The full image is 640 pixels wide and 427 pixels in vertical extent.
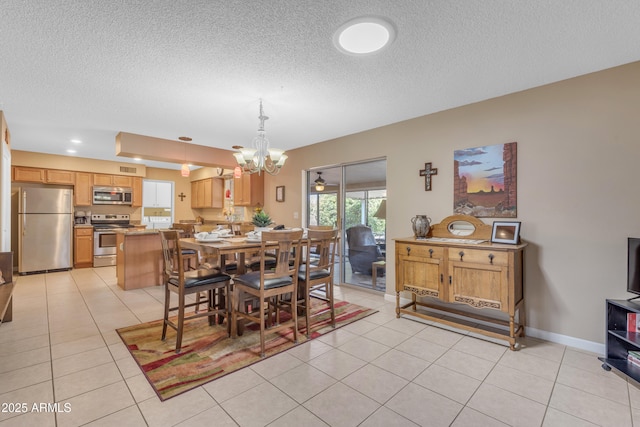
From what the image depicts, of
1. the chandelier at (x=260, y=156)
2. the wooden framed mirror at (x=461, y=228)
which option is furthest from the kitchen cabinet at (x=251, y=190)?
the wooden framed mirror at (x=461, y=228)

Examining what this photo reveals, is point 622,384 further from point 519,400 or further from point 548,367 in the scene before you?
point 519,400

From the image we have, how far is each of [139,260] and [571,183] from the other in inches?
227

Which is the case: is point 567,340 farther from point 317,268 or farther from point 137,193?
point 137,193

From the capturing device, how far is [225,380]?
6.87ft

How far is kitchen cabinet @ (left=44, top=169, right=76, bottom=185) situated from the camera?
6129 millimetres

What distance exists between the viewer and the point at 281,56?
229 centimetres

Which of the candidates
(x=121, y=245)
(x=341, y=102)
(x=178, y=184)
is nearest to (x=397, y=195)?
(x=341, y=102)

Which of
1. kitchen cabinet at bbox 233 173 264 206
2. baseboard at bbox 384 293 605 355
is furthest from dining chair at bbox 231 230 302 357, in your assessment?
kitchen cabinet at bbox 233 173 264 206

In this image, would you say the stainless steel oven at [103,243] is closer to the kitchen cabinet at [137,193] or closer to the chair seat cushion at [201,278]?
the kitchen cabinet at [137,193]

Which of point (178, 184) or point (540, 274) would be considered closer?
point (540, 274)

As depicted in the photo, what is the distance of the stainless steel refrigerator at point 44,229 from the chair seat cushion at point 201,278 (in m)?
5.11

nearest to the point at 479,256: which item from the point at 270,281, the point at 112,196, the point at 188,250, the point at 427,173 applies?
the point at 427,173

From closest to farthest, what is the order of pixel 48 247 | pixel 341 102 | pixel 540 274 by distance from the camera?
pixel 540 274 < pixel 341 102 < pixel 48 247

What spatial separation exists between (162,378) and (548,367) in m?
3.01
